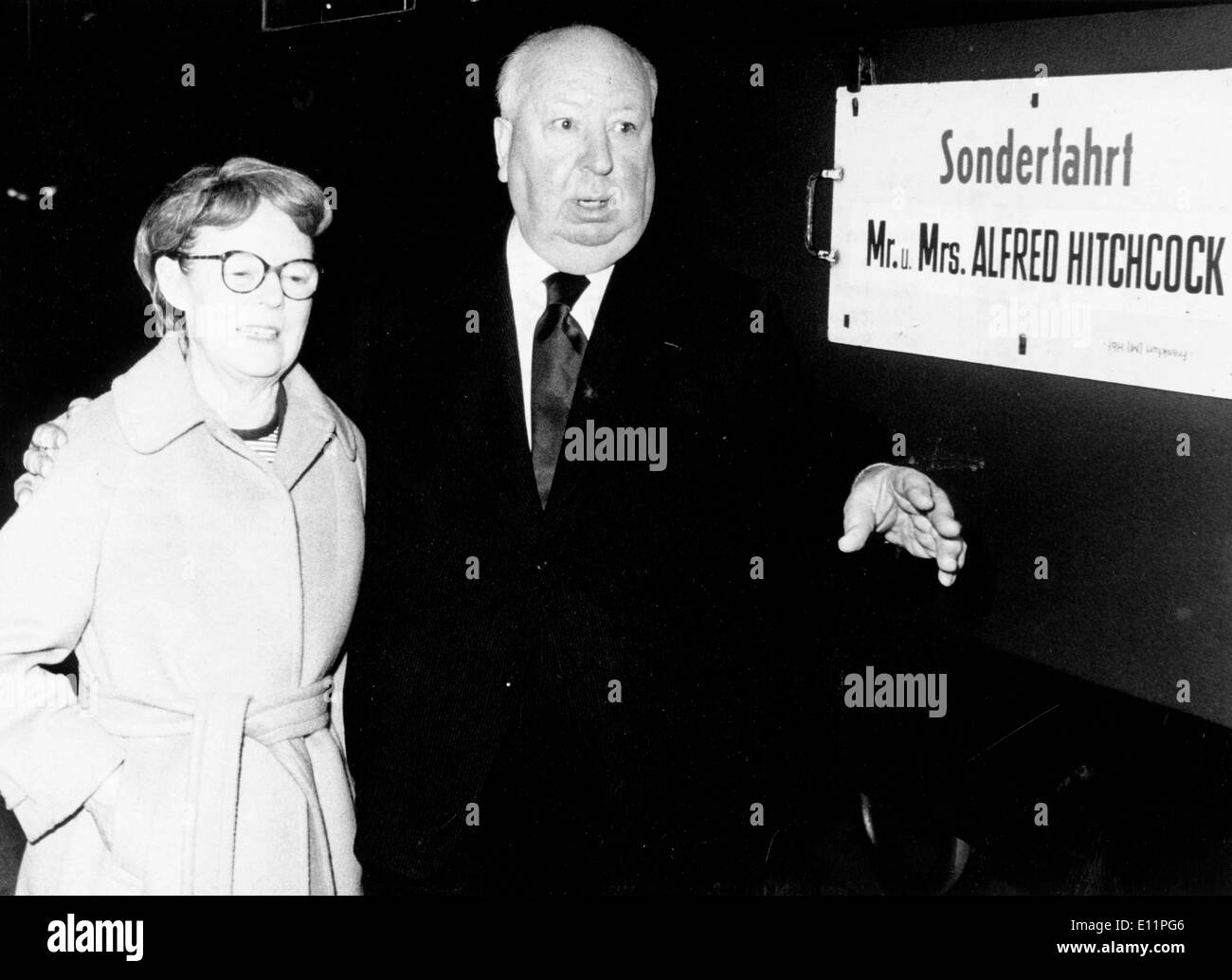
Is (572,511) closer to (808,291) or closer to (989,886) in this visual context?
(989,886)

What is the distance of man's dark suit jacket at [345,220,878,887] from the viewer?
1392mm

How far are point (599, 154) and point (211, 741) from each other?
793 mm

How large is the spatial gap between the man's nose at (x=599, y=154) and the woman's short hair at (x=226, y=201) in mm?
314

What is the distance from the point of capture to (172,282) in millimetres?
1307

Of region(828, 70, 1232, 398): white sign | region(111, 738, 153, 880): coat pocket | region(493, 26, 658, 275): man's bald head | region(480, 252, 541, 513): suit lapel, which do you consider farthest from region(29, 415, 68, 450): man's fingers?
region(828, 70, 1232, 398): white sign

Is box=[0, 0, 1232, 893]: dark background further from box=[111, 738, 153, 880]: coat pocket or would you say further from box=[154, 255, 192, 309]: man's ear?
box=[111, 738, 153, 880]: coat pocket

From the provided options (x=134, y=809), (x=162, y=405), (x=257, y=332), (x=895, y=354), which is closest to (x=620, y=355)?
(x=257, y=332)

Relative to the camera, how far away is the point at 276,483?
1.31 meters

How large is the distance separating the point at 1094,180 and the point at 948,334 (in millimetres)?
359

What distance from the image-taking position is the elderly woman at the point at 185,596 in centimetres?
126

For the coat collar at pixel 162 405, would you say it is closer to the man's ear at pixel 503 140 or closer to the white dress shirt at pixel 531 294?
the white dress shirt at pixel 531 294

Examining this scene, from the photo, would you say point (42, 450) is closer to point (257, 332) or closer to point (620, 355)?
point (257, 332)

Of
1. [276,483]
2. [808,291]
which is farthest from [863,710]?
[276,483]

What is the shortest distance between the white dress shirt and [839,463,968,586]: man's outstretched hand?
39 cm
